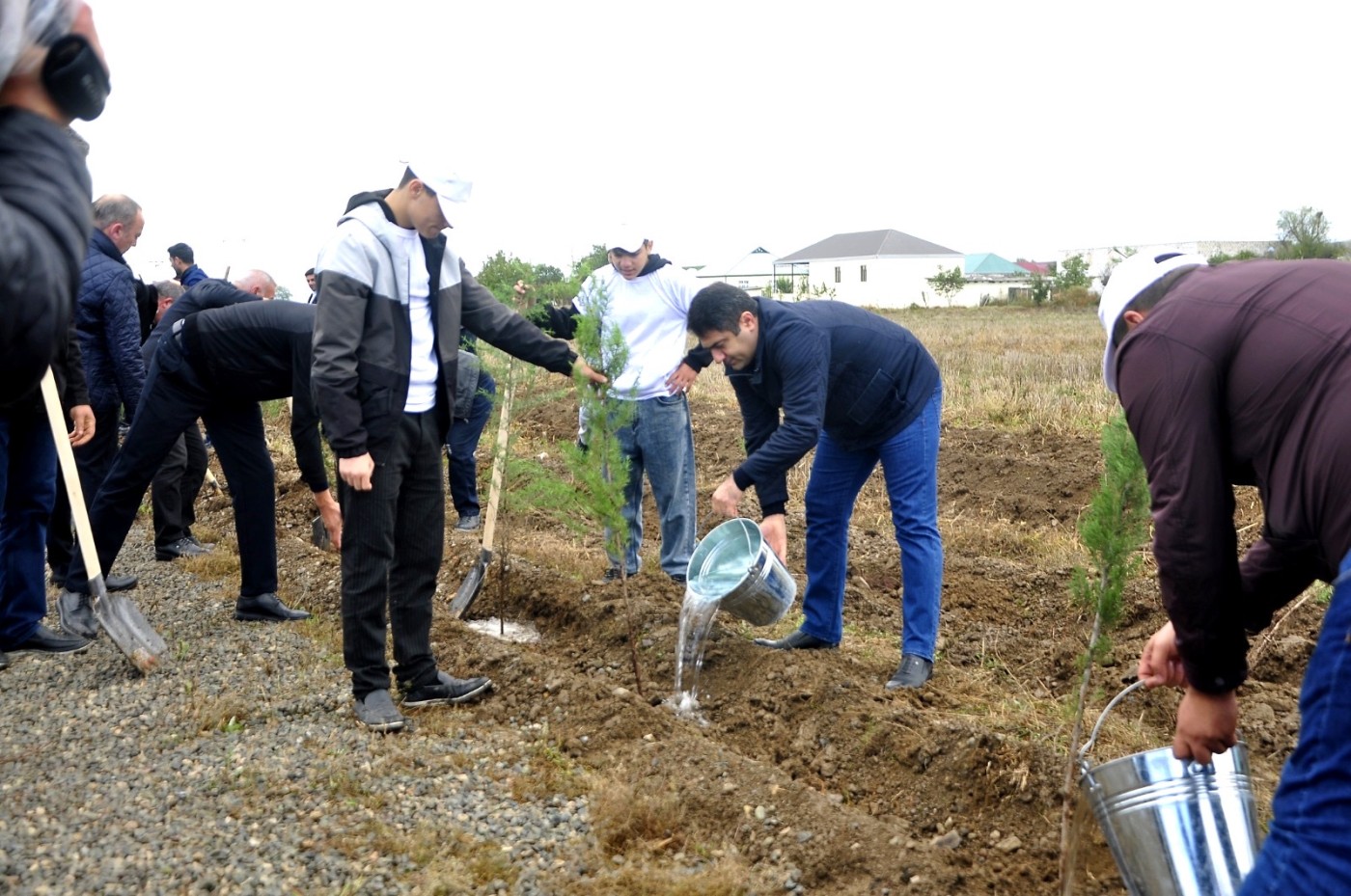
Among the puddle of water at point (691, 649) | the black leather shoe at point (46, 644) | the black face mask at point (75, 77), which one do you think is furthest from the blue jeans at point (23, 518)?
the black face mask at point (75, 77)

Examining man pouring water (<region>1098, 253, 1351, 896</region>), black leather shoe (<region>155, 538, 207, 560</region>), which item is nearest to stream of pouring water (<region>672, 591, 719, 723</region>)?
man pouring water (<region>1098, 253, 1351, 896</region>)

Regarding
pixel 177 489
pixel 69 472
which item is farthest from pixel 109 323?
pixel 69 472

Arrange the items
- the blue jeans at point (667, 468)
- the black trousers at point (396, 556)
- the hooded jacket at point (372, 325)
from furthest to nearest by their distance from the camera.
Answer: the blue jeans at point (667, 468)
the black trousers at point (396, 556)
the hooded jacket at point (372, 325)

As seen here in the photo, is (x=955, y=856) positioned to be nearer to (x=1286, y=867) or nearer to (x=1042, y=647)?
(x=1286, y=867)

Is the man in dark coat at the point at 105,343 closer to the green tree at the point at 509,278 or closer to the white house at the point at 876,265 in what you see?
the green tree at the point at 509,278

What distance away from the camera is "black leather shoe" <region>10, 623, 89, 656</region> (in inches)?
207

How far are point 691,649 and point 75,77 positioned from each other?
391cm

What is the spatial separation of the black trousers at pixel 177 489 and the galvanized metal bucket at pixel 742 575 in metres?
4.14

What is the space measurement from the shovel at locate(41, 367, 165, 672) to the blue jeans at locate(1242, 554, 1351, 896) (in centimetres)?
459

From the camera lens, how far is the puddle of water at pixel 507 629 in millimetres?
6059

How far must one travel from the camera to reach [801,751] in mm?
4246

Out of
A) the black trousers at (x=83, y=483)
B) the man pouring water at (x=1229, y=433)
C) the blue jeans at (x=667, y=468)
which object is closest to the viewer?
the man pouring water at (x=1229, y=433)

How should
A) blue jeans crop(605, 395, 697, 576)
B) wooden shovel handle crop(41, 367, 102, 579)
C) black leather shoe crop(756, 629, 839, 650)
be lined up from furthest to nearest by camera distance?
blue jeans crop(605, 395, 697, 576)
black leather shoe crop(756, 629, 839, 650)
wooden shovel handle crop(41, 367, 102, 579)

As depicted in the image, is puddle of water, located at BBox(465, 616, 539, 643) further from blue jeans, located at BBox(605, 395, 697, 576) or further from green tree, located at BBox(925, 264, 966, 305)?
green tree, located at BBox(925, 264, 966, 305)
